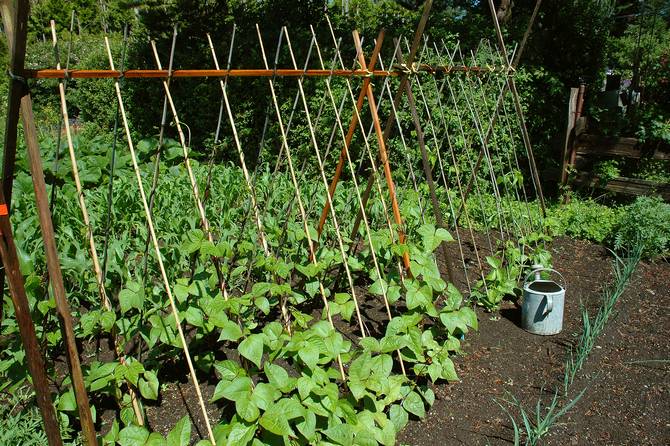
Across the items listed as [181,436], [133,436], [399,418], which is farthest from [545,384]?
[133,436]

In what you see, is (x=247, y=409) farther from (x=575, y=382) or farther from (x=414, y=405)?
(x=575, y=382)

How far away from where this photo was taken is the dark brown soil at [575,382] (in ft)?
8.32

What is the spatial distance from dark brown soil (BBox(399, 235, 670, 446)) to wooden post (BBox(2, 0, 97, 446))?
1.43 m

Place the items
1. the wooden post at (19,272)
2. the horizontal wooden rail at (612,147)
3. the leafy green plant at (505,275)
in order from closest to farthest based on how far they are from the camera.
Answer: the wooden post at (19,272) < the leafy green plant at (505,275) < the horizontal wooden rail at (612,147)

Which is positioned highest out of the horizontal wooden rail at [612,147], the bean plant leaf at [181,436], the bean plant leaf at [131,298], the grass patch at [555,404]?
the bean plant leaf at [131,298]

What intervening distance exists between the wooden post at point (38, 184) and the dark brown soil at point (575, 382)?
1.43 m

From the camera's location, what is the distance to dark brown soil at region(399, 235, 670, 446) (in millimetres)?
2537

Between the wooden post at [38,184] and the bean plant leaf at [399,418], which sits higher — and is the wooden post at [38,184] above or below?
above

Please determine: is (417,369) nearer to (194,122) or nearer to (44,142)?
(44,142)

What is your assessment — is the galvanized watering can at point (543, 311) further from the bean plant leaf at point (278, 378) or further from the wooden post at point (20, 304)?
the wooden post at point (20, 304)

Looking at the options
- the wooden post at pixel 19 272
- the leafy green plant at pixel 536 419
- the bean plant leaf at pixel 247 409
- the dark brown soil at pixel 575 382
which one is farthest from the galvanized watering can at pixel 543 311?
the wooden post at pixel 19 272

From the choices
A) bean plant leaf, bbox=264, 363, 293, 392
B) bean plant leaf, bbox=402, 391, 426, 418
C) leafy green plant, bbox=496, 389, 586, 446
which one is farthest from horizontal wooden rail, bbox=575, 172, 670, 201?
bean plant leaf, bbox=264, 363, 293, 392

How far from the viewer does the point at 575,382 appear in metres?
2.95

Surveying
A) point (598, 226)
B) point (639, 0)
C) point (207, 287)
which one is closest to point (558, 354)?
point (207, 287)
